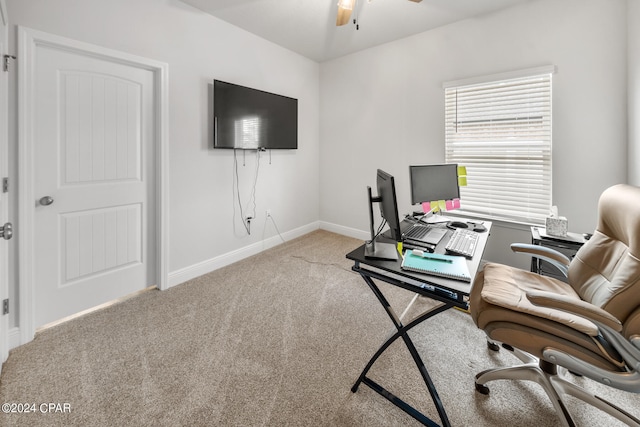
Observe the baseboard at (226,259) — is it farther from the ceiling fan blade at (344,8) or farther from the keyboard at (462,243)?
the ceiling fan blade at (344,8)

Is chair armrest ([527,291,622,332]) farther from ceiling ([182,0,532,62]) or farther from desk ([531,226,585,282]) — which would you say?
ceiling ([182,0,532,62])

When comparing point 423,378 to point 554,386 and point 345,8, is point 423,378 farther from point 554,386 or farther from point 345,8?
point 345,8

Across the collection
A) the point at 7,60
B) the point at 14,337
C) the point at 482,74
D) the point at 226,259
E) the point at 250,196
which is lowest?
the point at 14,337

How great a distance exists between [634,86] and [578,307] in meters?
2.26

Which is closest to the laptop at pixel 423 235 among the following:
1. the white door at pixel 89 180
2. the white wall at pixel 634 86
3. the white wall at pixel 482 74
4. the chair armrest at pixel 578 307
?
the chair armrest at pixel 578 307

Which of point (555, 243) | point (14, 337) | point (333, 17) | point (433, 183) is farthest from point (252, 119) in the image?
point (555, 243)

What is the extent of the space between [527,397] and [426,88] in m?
3.18

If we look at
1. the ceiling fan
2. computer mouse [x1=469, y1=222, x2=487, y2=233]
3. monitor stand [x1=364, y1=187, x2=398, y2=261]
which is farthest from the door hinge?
computer mouse [x1=469, y1=222, x2=487, y2=233]

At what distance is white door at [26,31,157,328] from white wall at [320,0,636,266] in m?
2.63

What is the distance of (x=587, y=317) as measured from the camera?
3.67ft

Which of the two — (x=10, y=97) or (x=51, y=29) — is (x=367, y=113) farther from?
(x=10, y=97)

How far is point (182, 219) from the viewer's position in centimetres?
295

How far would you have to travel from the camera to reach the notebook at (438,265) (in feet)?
4.48

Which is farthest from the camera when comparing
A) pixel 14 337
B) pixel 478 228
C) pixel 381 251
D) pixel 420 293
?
pixel 478 228
